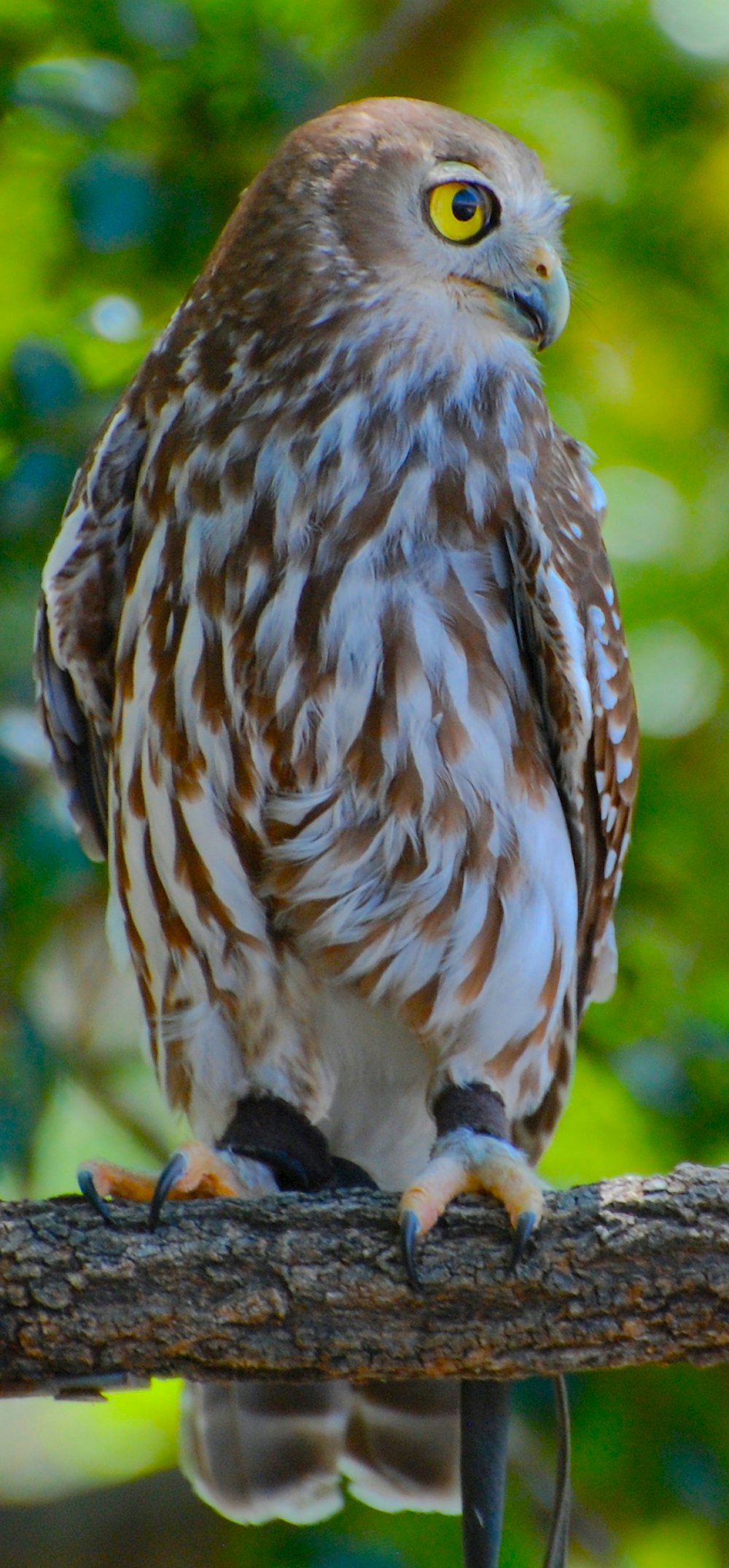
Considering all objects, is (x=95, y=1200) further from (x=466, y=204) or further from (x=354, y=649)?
(x=466, y=204)

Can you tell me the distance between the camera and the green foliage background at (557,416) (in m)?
3.60

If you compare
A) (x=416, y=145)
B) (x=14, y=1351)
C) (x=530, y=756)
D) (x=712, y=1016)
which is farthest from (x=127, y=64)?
(x=14, y=1351)

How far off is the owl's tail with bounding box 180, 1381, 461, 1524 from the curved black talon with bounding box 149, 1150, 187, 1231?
903 mm

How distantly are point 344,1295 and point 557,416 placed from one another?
3.22 metres

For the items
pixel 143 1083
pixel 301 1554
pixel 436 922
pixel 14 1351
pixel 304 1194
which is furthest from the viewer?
pixel 143 1083

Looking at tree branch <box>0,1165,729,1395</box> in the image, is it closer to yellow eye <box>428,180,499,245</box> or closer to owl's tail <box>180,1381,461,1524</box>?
owl's tail <box>180,1381,461,1524</box>

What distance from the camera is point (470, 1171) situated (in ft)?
8.79

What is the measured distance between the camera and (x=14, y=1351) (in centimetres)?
231

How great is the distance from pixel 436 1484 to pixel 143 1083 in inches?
73.4

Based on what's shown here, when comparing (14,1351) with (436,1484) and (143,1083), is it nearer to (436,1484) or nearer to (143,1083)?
(436,1484)

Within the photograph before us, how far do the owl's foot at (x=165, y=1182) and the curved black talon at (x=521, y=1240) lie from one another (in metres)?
0.50

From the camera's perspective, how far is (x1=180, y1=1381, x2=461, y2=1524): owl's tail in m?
3.33

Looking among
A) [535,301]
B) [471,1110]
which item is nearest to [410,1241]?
[471,1110]

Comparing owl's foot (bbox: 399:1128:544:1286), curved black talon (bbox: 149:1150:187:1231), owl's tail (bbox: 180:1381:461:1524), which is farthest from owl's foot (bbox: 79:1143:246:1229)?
owl's tail (bbox: 180:1381:461:1524)
